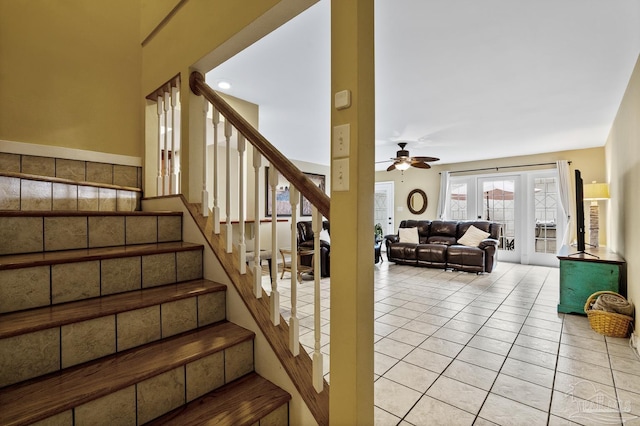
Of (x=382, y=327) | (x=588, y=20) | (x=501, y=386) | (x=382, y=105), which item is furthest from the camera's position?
(x=382, y=105)

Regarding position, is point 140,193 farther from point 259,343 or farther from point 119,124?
point 259,343

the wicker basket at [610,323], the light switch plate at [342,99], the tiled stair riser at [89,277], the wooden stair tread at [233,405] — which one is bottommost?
the wicker basket at [610,323]

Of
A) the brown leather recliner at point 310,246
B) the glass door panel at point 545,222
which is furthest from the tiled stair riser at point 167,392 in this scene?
the glass door panel at point 545,222

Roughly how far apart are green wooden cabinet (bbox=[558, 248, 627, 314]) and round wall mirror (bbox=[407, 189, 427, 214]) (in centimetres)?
478

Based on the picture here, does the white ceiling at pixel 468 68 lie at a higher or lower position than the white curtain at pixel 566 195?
higher

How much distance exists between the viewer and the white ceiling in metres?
2.16

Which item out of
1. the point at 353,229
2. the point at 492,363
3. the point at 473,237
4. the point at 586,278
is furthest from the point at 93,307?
the point at 473,237

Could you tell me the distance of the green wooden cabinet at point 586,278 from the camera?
3.17 meters

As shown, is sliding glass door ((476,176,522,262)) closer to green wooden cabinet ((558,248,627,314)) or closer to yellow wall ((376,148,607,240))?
yellow wall ((376,148,607,240))

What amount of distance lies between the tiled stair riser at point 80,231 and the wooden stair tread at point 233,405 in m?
1.04

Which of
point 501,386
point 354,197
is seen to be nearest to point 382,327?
point 501,386

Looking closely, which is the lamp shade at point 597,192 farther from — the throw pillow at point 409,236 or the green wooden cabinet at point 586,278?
the throw pillow at point 409,236

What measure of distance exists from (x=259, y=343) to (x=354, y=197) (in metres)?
0.85

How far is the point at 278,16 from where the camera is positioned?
4.77 feet
